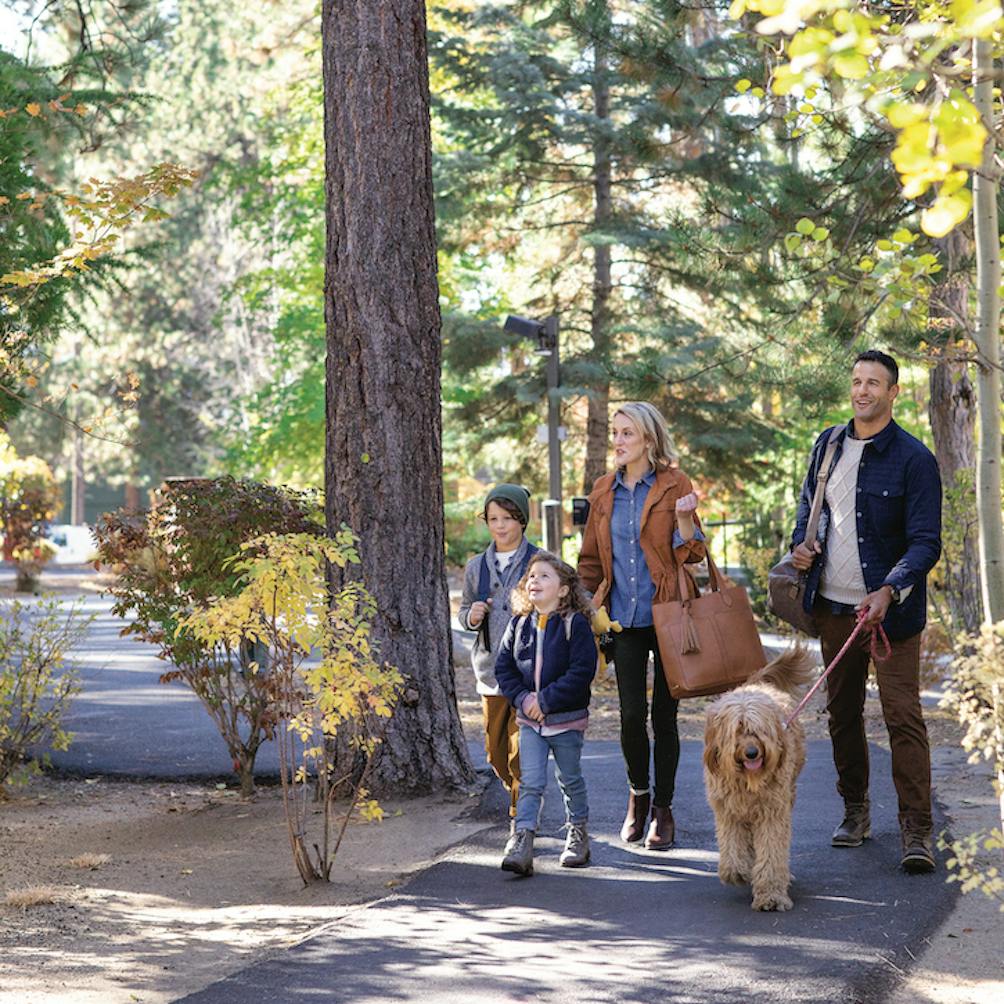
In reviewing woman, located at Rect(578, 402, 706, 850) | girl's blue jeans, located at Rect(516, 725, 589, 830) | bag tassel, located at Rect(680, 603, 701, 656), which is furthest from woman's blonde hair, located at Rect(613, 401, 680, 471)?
girl's blue jeans, located at Rect(516, 725, 589, 830)

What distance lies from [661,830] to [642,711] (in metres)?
0.55

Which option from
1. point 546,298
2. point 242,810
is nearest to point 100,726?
point 242,810

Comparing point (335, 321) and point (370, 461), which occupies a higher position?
point (335, 321)

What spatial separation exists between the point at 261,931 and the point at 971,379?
8.73 meters

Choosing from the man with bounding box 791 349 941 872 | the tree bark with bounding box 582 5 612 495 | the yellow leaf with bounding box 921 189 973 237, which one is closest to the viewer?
the yellow leaf with bounding box 921 189 973 237

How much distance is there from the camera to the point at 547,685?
20.0ft

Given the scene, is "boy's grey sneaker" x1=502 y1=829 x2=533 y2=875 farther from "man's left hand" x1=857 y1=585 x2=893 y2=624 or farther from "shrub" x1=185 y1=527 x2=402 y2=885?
"man's left hand" x1=857 y1=585 x2=893 y2=624

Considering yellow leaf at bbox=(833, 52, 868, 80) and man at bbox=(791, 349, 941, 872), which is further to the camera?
man at bbox=(791, 349, 941, 872)

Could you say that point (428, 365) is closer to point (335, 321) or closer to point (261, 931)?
point (335, 321)

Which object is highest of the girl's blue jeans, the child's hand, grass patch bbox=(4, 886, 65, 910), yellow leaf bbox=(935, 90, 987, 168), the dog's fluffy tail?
yellow leaf bbox=(935, 90, 987, 168)

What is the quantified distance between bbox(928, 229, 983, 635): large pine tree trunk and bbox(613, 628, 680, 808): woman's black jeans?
16.1 feet

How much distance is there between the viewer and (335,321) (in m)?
7.94

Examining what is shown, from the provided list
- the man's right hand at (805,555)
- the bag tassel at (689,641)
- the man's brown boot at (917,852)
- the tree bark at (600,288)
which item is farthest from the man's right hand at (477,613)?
the tree bark at (600,288)

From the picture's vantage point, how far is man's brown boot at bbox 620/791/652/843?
664cm
